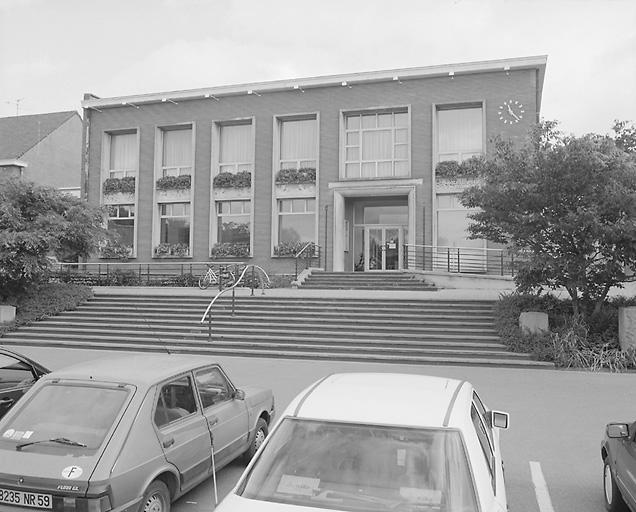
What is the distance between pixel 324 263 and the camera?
2559cm

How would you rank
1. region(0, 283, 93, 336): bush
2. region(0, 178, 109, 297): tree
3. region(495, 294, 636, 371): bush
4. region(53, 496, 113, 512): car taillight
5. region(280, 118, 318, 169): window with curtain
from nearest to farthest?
region(53, 496, 113, 512): car taillight
region(495, 294, 636, 371): bush
region(0, 178, 109, 297): tree
region(0, 283, 93, 336): bush
region(280, 118, 318, 169): window with curtain

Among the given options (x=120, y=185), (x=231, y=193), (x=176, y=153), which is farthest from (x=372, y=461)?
(x=120, y=185)

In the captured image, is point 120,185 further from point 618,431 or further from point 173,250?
point 618,431

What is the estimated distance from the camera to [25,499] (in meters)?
3.57

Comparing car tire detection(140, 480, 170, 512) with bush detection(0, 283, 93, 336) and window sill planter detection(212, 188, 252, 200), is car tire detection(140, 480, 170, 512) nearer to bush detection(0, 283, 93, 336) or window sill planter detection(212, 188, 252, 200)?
bush detection(0, 283, 93, 336)

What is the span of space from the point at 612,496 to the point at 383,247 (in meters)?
22.6

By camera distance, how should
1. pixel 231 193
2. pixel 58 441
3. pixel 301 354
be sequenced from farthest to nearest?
pixel 231 193, pixel 301 354, pixel 58 441

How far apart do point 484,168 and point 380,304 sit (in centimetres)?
494

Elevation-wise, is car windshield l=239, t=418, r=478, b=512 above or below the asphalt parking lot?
above

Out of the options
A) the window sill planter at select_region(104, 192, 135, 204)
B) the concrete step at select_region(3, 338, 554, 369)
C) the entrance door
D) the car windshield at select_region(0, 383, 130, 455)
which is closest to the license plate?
the car windshield at select_region(0, 383, 130, 455)

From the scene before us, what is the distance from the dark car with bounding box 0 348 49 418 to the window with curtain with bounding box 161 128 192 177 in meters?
22.5

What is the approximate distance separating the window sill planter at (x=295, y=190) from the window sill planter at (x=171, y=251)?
17.5ft

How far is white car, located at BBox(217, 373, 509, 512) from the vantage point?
Result: 8.71ft

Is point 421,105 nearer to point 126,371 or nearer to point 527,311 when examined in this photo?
point 527,311
